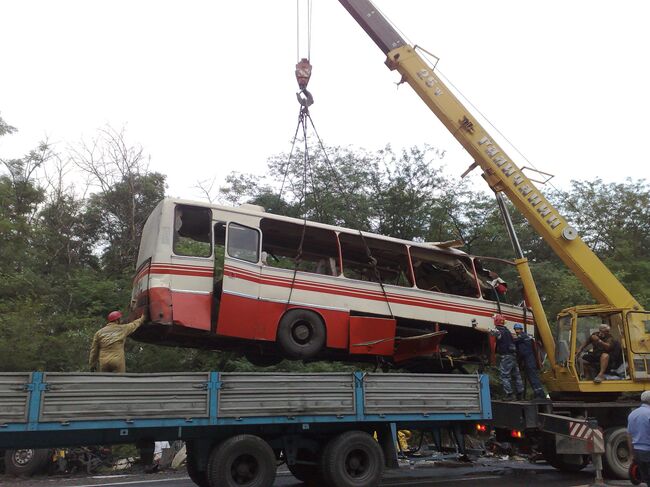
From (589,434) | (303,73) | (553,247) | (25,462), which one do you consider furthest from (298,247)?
(25,462)

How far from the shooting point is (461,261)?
1077cm

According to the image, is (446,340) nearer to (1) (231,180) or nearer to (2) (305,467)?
(2) (305,467)

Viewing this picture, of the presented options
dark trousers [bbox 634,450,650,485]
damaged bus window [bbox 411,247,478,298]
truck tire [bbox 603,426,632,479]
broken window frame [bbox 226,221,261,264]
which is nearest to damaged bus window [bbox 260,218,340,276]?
broken window frame [bbox 226,221,261,264]

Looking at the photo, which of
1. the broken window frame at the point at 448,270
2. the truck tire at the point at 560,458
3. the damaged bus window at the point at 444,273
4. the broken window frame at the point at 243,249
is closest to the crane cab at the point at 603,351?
the truck tire at the point at 560,458

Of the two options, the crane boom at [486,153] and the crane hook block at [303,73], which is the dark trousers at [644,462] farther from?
the crane hook block at [303,73]

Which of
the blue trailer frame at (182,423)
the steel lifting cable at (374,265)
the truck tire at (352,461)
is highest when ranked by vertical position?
the steel lifting cable at (374,265)

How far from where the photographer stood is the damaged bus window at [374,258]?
391 inches

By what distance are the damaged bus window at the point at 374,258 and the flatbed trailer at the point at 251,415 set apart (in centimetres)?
255

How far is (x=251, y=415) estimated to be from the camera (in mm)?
6820

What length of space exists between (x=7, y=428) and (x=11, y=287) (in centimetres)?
1577

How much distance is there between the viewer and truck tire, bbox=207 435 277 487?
6.76 meters

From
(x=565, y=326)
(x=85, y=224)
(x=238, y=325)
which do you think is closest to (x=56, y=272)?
(x=85, y=224)

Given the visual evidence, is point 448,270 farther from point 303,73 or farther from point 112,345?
point 112,345

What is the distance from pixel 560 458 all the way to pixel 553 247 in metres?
3.79
